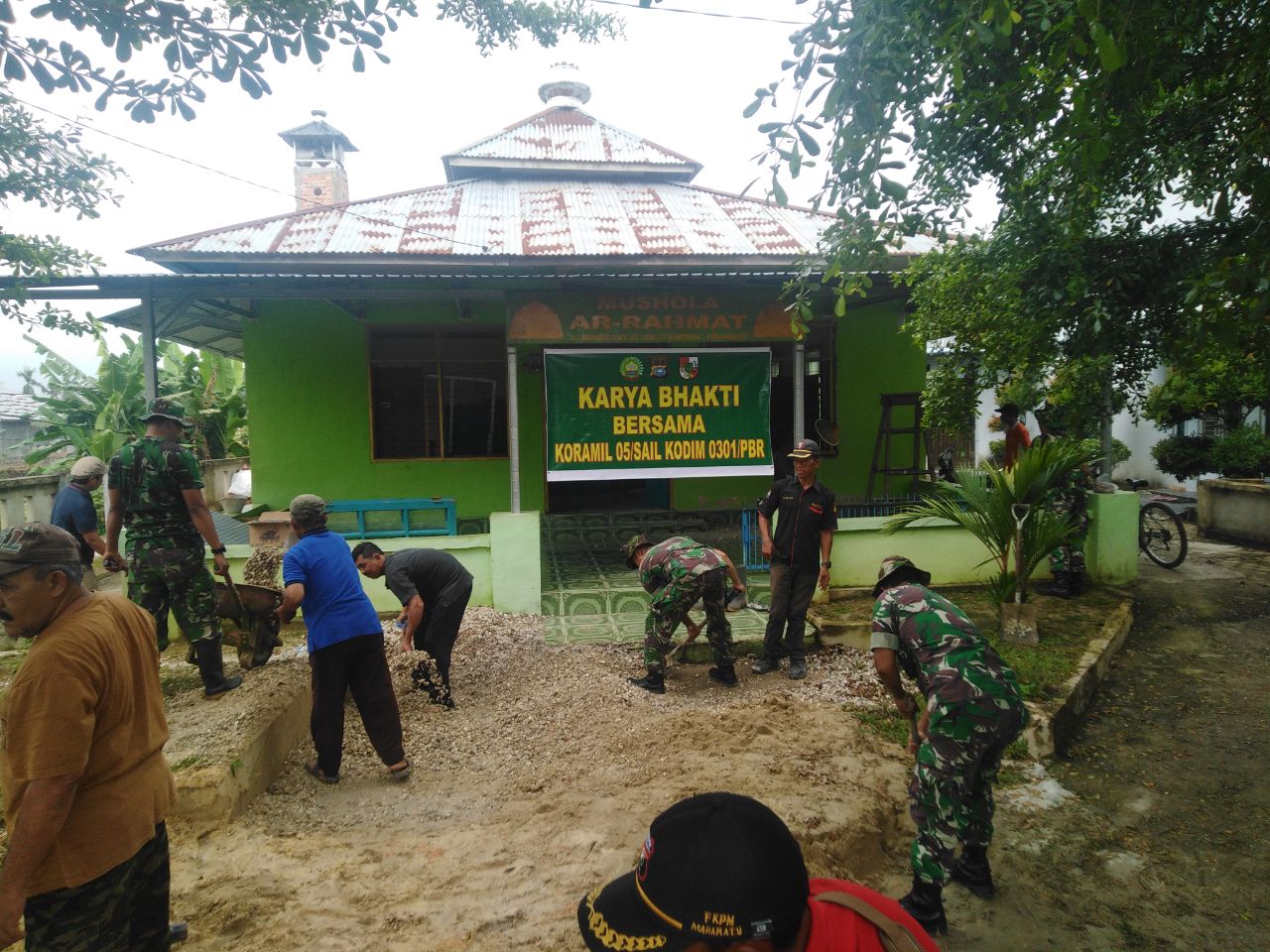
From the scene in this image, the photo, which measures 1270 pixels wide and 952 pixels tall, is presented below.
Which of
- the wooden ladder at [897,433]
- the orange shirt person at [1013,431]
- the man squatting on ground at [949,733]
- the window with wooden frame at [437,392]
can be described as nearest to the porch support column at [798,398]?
the orange shirt person at [1013,431]

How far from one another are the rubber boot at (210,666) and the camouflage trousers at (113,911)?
2.64 metres

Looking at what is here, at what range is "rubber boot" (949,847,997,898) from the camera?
3.35 m

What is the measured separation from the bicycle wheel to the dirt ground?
294 cm

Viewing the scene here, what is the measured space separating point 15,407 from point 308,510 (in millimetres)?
23009

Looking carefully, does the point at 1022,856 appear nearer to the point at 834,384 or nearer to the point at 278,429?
the point at 834,384

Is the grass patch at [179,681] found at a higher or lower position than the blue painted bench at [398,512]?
lower

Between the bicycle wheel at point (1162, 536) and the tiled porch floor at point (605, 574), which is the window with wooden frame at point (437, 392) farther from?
the bicycle wheel at point (1162, 536)

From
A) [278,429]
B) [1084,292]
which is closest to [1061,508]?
[1084,292]

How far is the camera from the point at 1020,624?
243 inches

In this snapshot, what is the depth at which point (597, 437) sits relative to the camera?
7695 millimetres

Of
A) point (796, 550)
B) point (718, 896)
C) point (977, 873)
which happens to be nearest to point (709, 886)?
point (718, 896)

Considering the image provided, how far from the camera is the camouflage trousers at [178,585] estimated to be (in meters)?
4.70

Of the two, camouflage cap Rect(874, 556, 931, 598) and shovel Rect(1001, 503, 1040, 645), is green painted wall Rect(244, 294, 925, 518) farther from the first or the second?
camouflage cap Rect(874, 556, 931, 598)

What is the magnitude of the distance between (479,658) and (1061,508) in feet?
19.9
